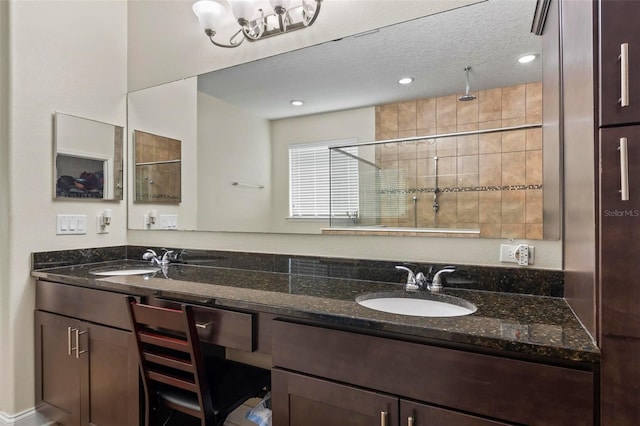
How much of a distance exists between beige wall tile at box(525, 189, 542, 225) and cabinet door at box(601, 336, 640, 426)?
70 centimetres

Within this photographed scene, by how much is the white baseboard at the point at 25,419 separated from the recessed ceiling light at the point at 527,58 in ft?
9.85

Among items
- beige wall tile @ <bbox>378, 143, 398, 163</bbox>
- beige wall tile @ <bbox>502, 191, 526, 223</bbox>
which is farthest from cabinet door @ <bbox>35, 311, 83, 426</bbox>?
beige wall tile @ <bbox>502, 191, 526, 223</bbox>

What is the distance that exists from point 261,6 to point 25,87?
4.46 feet

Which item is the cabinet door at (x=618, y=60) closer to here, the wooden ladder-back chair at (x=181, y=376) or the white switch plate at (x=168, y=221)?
the wooden ladder-back chair at (x=181, y=376)

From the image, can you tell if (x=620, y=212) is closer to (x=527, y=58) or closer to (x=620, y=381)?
(x=620, y=381)

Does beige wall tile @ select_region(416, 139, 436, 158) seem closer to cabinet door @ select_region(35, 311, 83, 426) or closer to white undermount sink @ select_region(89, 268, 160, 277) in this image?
white undermount sink @ select_region(89, 268, 160, 277)

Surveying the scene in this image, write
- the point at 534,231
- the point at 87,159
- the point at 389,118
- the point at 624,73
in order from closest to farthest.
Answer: the point at 624,73, the point at 534,231, the point at 389,118, the point at 87,159

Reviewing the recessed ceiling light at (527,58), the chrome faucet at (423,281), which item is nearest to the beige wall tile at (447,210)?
the chrome faucet at (423,281)

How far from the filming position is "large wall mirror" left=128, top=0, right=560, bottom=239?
4.79 ft

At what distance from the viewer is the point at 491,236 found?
1.48 m

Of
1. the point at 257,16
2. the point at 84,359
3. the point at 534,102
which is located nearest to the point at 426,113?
the point at 534,102

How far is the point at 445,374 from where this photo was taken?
0.95 m

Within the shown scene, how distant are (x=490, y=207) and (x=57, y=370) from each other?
2.30m

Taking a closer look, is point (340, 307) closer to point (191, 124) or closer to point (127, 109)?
point (191, 124)
